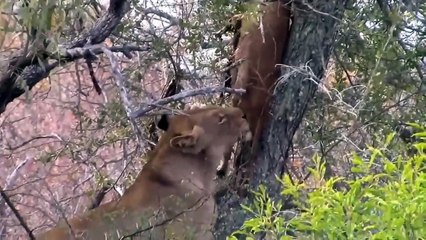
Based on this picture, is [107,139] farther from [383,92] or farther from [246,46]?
[383,92]

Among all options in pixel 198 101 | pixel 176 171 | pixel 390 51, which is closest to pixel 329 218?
→ pixel 390 51

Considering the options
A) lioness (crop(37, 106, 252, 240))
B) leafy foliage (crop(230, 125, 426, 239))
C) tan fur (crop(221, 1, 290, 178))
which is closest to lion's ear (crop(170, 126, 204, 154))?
lioness (crop(37, 106, 252, 240))

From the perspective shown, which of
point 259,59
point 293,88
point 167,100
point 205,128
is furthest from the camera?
point 205,128

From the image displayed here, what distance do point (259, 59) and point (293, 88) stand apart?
30 cm

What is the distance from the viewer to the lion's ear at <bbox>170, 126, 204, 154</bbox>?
5543mm

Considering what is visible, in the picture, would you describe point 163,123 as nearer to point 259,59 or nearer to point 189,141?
point 189,141

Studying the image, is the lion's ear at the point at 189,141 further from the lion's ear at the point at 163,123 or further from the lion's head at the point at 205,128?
the lion's ear at the point at 163,123

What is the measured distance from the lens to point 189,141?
5586mm

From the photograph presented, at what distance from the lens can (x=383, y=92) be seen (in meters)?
5.50

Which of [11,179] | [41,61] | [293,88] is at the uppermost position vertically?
[41,61]

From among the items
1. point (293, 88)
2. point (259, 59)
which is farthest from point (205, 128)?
point (293, 88)

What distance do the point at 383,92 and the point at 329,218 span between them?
3.08m

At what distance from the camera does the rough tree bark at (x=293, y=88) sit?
5.06 metres

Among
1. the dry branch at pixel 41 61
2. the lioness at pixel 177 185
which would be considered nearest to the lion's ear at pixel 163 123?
the lioness at pixel 177 185
